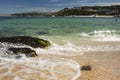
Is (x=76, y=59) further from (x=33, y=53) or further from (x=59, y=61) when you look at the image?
(x=33, y=53)

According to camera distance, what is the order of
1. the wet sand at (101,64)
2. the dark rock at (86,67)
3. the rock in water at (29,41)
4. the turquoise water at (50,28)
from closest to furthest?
the wet sand at (101,64) < the dark rock at (86,67) < the rock in water at (29,41) < the turquoise water at (50,28)

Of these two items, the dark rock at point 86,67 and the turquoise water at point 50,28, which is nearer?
the dark rock at point 86,67

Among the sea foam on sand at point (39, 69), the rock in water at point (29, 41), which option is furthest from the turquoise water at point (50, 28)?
the sea foam on sand at point (39, 69)

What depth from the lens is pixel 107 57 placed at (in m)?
12.9

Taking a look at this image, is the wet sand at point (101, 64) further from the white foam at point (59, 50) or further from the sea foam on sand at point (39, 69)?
the white foam at point (59, 50)

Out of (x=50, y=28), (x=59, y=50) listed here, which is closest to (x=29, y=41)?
(x=59, y=50)

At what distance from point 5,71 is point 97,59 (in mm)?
5105

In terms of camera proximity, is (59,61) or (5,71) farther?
(59,61)

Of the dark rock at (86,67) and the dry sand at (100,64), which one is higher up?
the dark rock at (86,67)

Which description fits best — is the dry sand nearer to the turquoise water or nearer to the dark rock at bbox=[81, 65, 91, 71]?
the dark rock at bbox=[81, 65, 91, 71]

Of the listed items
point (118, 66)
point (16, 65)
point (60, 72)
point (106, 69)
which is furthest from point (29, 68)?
point (118, 66)

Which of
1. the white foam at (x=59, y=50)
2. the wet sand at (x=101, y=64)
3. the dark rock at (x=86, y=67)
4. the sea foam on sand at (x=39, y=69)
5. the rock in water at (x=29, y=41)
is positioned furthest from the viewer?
the rock in water at (x=29, y=41)

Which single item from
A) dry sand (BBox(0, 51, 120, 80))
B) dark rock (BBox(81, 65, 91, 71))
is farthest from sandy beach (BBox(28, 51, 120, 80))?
dark rock (BBox(81, 65, 91, 71))

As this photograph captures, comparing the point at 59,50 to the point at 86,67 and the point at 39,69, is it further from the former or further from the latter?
the point at 39,69
